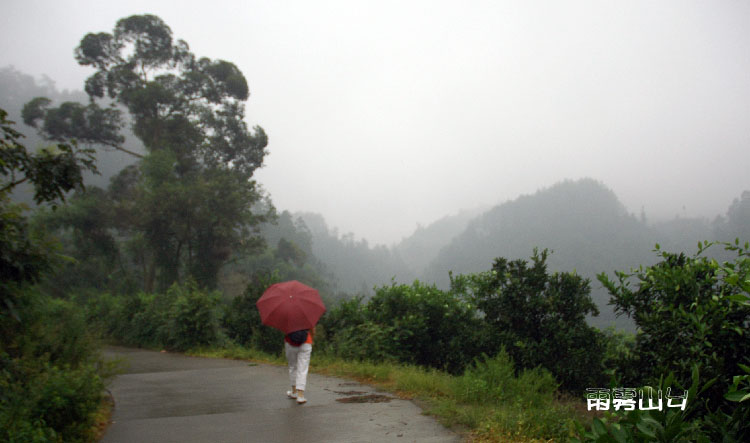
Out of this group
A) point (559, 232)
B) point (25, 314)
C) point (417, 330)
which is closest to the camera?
point (25, 314)

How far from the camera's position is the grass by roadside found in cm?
479

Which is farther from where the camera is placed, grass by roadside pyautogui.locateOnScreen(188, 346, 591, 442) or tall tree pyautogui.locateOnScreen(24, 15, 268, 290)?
tall tree pyautogui.locateOnScreen(24, 15, 268, 290)

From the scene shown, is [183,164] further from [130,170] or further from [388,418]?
[388,418]

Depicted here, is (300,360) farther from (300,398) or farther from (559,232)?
(559,232)

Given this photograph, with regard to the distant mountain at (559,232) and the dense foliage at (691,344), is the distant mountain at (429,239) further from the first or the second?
the dense foliage at (691,344)

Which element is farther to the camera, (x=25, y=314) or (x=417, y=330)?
(x=417, y=330)

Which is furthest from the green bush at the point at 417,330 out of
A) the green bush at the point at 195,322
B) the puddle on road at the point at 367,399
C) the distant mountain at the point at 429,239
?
the distant mountain at the point at 429,239

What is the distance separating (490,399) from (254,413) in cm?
299

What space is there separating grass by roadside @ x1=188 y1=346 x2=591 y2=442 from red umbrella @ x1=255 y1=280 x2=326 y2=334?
5.86ft

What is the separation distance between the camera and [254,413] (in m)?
6.28

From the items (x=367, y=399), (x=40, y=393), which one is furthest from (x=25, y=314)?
(x=367, y=399)

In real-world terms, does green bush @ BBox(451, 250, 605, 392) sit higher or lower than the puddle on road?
higher

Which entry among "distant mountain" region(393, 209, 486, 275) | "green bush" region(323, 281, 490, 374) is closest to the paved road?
"green bush" region(323, 281, 490, 374)

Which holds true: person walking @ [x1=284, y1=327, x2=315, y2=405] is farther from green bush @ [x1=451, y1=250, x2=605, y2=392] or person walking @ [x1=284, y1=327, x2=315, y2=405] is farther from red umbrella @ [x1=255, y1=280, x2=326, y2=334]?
green bush @ [x1=451, y1=250, x2=605, y2=392]
